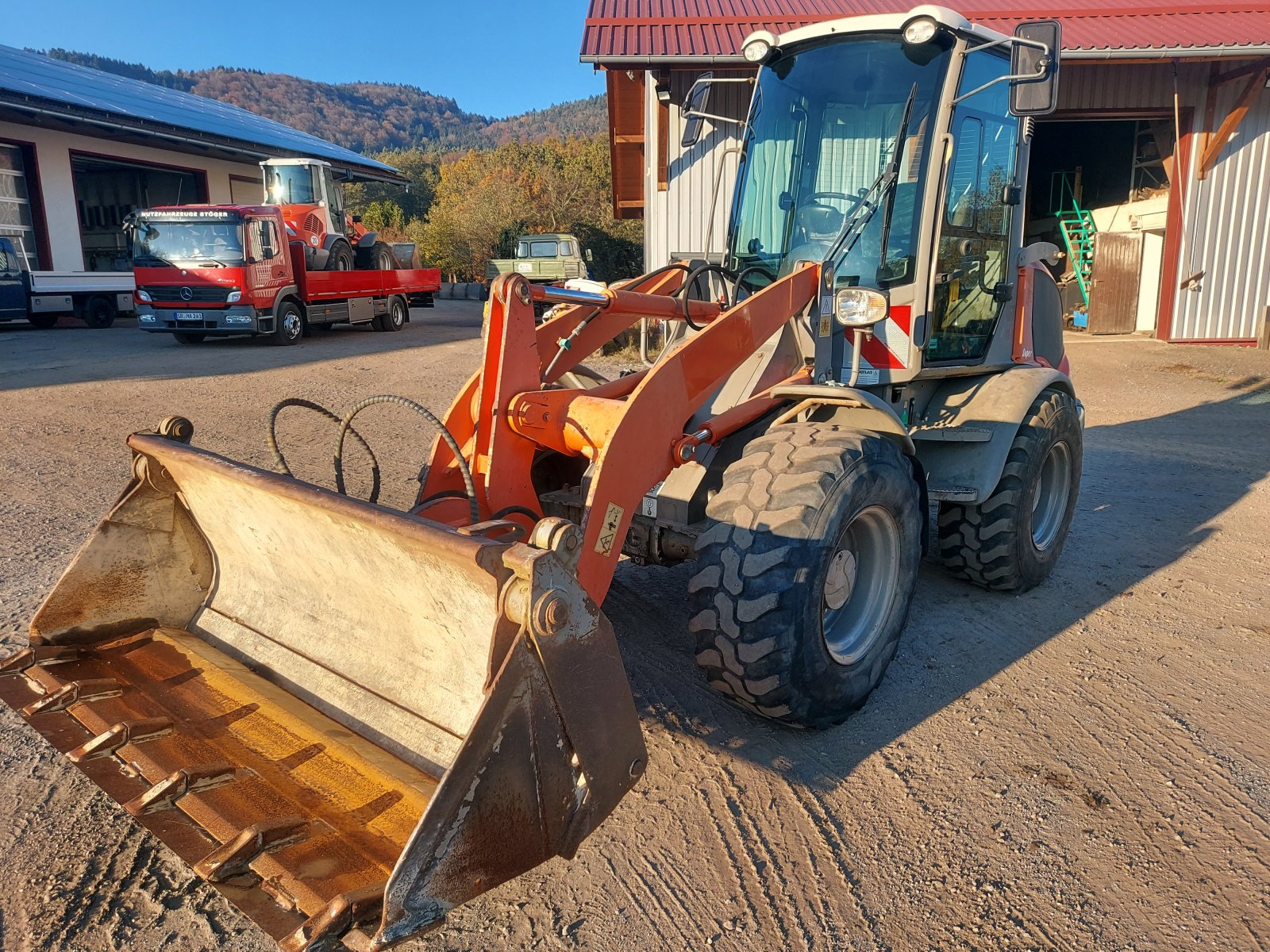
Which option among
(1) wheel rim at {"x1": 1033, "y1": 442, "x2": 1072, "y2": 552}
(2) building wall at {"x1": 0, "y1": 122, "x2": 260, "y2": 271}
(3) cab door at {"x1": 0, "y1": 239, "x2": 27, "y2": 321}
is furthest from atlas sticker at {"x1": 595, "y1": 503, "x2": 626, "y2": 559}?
(2) building wall at {"x1": 0, "y1": 122, "x2": 260, "y2": 271}

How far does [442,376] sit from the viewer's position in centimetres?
1256

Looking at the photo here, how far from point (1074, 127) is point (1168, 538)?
15.7 metres

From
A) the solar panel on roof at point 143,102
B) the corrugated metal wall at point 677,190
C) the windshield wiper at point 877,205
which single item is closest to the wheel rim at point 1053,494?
the windshield wiper at point 877,205

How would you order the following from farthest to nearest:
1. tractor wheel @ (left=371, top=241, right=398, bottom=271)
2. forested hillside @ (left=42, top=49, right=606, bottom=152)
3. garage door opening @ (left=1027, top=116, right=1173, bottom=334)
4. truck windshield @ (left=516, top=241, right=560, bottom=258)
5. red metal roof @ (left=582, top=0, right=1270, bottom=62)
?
forested hillside @ (left=42, top=49, right=606, bottom=152), truck windshield @ (left=516, top=241, right=560, bottom=258), tractor wheel @ (left=371, top=241, right=398, bottom=271), garage door opening @ (left=1027, top=116, right=1173, bottom=334), red metal roof @ (left=582, top=0, right=1270, bottom=62)

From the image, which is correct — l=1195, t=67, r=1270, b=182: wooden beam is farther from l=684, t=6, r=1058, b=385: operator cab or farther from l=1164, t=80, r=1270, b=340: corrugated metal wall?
l=684, t=6, r=1058, b=385: operator cab

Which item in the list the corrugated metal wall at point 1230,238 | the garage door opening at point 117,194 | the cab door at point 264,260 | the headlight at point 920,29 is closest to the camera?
the headlight at point 920,29

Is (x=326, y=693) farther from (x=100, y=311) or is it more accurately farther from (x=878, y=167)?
(x=100, y=311)

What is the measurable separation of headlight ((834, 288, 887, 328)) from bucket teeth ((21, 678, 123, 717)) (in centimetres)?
312

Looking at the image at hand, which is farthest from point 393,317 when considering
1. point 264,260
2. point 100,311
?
point 100,311

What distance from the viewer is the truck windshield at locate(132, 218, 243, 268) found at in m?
14.9

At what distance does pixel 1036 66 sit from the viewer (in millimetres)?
3641

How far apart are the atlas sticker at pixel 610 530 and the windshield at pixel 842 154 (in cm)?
177

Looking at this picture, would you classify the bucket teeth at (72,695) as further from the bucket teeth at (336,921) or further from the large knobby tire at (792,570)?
the large knobby tire at (792,570)

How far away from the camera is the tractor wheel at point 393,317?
19.0 m
